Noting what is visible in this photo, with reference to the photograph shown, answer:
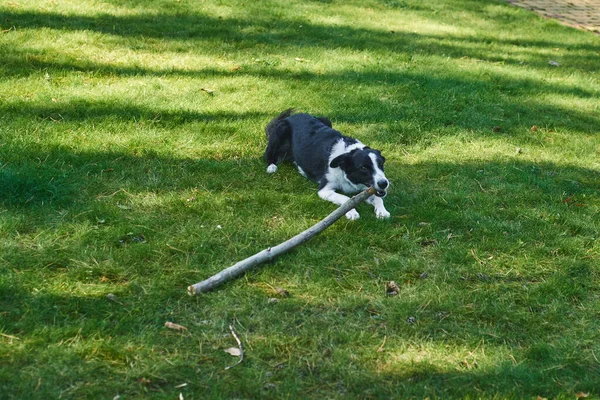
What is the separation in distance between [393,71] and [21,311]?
6400mm

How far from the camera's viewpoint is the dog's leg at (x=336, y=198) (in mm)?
5376

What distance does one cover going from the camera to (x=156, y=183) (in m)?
5.64

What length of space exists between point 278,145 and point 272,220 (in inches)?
48.1

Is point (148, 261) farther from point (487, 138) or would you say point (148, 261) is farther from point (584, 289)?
point (487, 138)

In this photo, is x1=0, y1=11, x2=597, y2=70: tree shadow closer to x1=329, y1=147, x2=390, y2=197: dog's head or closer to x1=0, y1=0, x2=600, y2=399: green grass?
x1=0, y1=0, x2=600, y2=399: green grass

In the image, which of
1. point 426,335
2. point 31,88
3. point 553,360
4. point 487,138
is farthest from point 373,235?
point 31,88

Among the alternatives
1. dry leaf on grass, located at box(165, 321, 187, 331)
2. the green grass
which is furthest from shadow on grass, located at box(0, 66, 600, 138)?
dry leaf on grass, located at box(165, 321, 187, 331)

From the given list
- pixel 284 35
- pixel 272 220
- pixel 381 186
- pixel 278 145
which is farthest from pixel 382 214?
pixel 284 35

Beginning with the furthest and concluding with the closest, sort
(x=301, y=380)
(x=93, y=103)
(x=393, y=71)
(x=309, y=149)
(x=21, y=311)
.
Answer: (x=393, y=71) < (x=93, y=103) < (x=309, y=149) < (x=21, y=311) < (x=301, y=380)

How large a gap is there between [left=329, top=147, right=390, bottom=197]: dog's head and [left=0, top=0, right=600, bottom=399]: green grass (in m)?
0.27

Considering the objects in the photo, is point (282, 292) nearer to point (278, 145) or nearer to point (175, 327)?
point (175, 327)

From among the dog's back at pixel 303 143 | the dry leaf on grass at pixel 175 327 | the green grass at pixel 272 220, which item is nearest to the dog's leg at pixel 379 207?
the green grass at pixel 272 220

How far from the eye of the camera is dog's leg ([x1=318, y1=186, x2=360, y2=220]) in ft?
17.6

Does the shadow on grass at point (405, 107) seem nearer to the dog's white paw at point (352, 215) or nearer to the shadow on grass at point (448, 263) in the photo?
the shadow on grass at point (448, 263)
